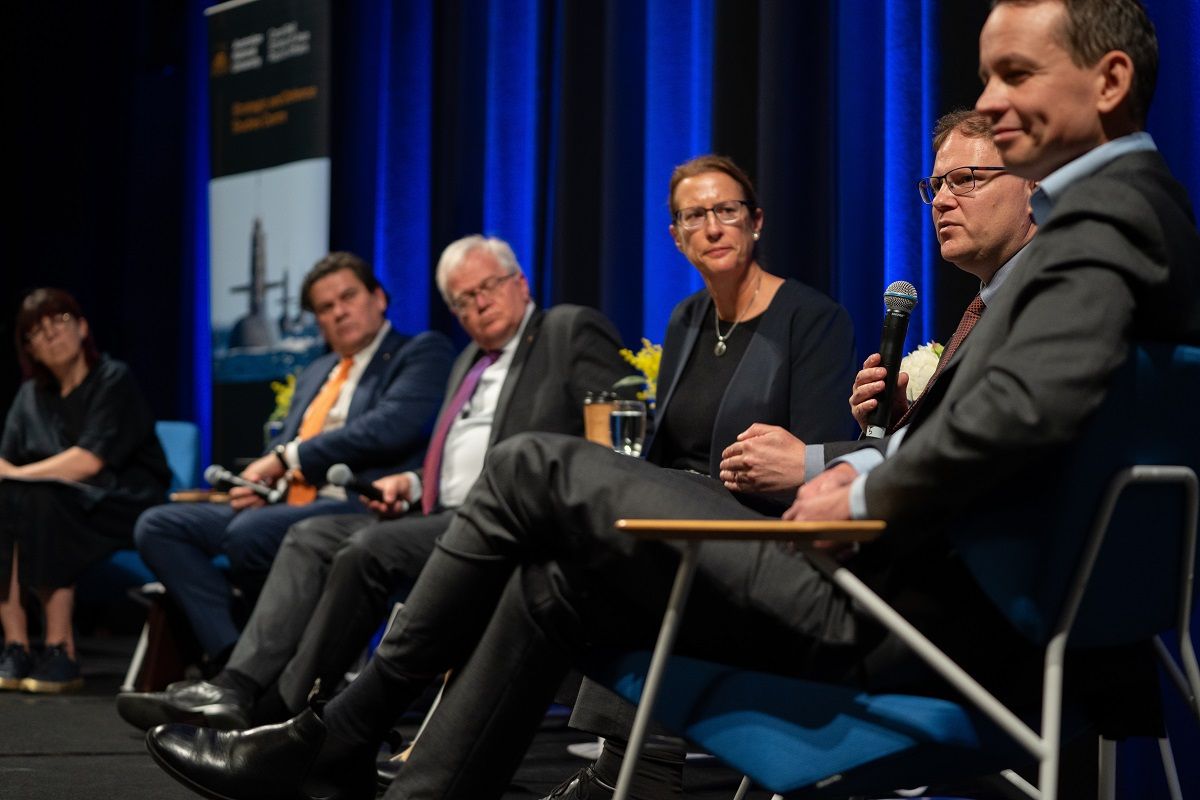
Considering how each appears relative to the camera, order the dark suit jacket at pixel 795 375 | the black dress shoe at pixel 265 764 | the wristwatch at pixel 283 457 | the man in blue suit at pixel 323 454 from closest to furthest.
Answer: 1. the black dress shoe at pixel 265 764
2. the dark suit jacket at pixel 795 375
3. the man in blue suit at pixel 323 454
4. the wristwatch at pixel 283 457

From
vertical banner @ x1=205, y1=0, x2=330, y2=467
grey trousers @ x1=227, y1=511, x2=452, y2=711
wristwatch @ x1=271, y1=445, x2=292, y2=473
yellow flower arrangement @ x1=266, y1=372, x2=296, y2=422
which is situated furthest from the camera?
vertical banner @ x1=205, y1=0, x2=330, y2=467

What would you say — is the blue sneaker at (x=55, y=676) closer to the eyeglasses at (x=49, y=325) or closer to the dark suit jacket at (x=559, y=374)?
the eyeglasses at (x=49, y=325)

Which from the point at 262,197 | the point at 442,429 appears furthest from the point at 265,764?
the point at 262,197

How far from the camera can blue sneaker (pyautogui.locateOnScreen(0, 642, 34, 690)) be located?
4516 millimetres

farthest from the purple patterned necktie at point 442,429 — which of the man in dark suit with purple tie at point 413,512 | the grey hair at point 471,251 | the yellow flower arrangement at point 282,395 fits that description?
the yellow flower arrangement at point 282,395

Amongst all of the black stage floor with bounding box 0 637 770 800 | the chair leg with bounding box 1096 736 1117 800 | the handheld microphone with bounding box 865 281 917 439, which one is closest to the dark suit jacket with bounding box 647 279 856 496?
the handheld microphone with bounding box 865 281 917 439

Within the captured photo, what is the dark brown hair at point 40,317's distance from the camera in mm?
4957

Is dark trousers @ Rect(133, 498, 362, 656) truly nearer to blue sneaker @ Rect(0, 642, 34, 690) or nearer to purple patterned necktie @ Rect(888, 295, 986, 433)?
blue sneaker @ Rect(0, 642, 34, 690)

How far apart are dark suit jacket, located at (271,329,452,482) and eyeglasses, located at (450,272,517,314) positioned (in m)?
0.38

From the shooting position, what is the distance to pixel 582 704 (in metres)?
2.32

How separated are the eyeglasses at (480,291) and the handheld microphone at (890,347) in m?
1.91

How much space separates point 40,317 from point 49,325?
0.04m

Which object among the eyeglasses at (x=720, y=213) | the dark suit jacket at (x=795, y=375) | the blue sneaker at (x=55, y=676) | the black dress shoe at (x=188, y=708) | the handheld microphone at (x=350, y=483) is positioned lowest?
the blue sneaker at (x=55, y=676)

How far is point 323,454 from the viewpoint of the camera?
13.5ft
